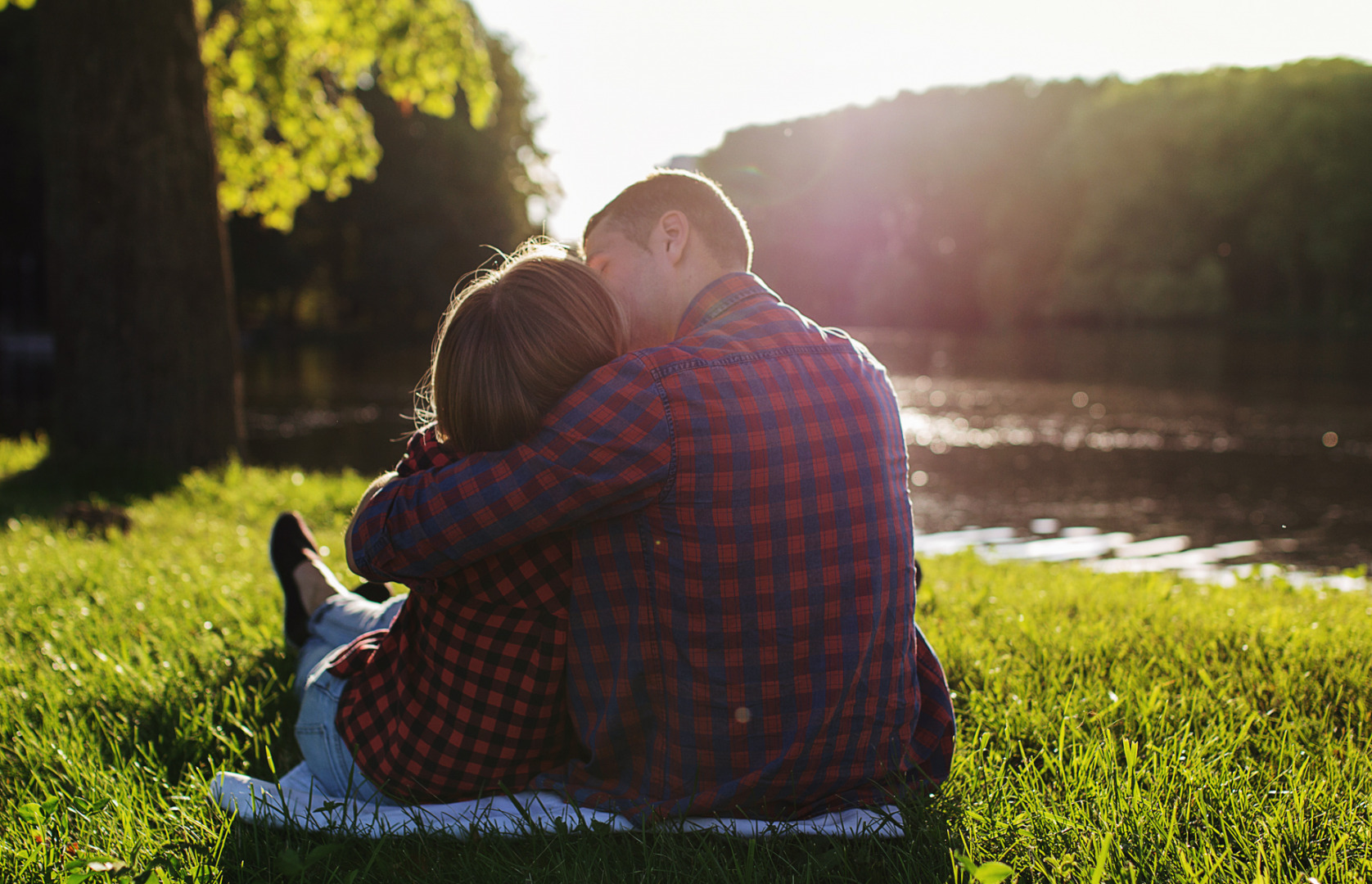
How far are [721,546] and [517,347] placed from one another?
600 millimetres

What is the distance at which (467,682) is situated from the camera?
222 cm

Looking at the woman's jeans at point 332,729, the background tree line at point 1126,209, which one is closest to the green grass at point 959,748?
the woman's jeans at point 332,729

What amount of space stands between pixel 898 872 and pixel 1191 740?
1.08 m

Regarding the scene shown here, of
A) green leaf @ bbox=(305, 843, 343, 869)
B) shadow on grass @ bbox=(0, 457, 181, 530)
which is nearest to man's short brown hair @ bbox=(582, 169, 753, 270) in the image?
green leaf @ bbox=(305, 843, 343, 869)

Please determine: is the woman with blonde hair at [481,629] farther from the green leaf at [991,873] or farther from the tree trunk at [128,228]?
the tree trunk at [128,228]

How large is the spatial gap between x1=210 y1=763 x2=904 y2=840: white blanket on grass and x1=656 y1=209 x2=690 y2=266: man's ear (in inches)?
52.0

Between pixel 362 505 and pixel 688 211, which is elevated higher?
pixel 688 211

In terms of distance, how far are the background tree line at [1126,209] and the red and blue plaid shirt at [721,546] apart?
1171 inches

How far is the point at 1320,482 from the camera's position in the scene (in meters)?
12.4

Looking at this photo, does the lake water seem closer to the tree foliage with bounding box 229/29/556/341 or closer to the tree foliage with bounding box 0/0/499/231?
the tree foliage with bounding box 0/0/499/231

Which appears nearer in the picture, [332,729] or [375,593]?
[332,729]

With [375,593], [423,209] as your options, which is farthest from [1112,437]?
[423,209]

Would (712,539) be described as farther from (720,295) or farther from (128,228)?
(128,228)

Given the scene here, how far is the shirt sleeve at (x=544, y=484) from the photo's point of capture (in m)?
1.88
